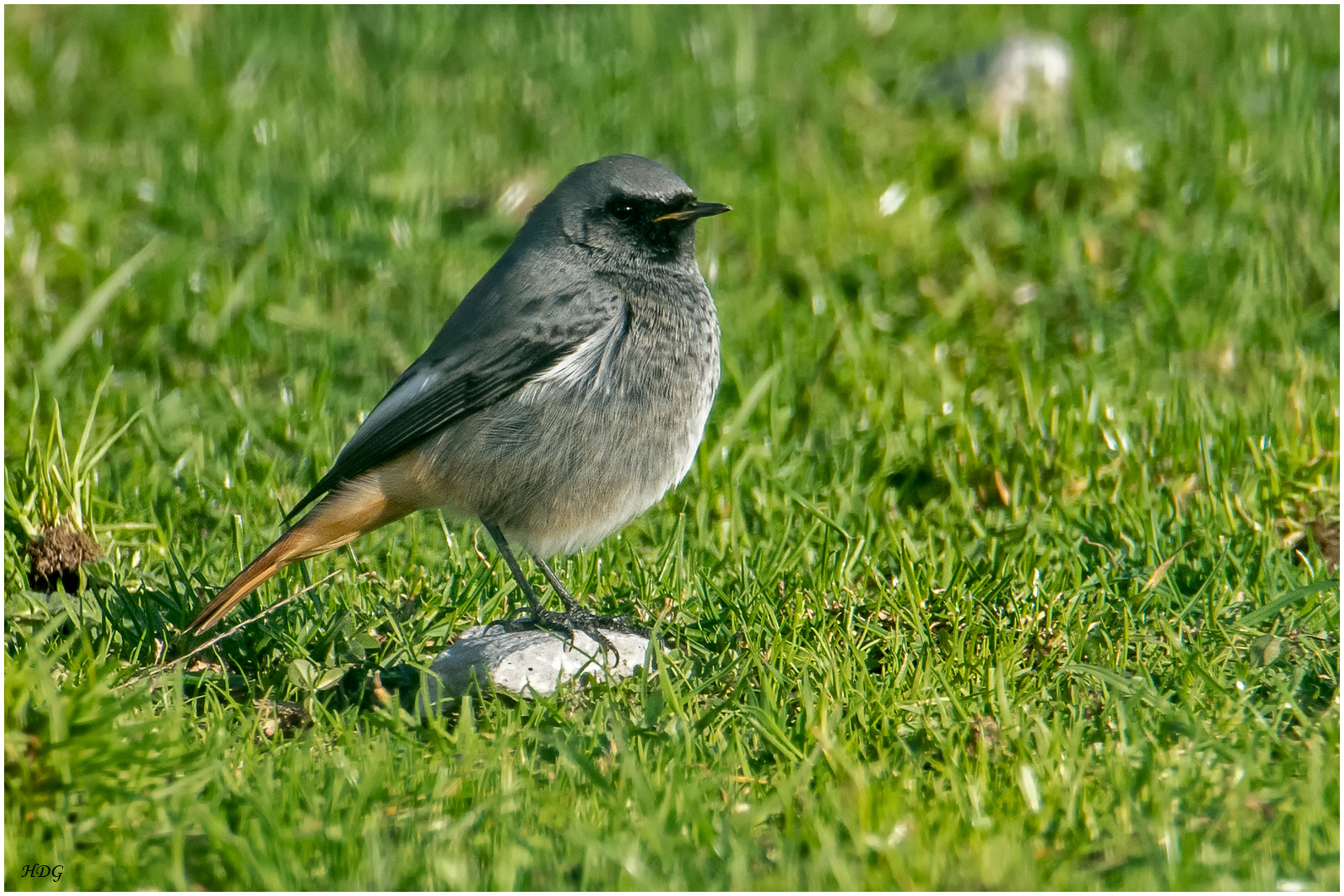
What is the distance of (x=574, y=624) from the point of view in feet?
15.7

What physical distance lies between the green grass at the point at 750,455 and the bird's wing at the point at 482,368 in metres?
0.48

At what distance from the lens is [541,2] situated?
9.81 m

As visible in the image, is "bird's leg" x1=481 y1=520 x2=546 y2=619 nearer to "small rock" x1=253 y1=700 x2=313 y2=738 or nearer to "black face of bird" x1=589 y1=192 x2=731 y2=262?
"small rock" x1=253 y1=700 x2=313 y2=738

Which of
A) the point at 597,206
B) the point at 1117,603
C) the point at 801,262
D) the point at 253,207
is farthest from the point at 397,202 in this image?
the point at 1117,603

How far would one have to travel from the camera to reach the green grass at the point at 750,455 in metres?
3.56

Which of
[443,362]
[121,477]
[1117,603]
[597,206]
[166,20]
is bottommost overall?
[1117,603]

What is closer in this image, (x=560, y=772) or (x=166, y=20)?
(x=560, y=772)

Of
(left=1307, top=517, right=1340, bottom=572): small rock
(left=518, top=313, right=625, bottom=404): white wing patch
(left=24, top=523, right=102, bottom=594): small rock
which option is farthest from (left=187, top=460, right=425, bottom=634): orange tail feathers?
(left=1307, top=517, right=1340, bottom=572): small rock

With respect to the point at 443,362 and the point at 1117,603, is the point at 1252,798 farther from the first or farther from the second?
the point at 443,362

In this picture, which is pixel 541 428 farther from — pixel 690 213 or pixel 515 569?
pixel 690 213

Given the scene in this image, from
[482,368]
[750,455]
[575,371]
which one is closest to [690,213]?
[575,371]

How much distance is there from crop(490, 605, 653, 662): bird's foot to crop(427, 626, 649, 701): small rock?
0.07 metres

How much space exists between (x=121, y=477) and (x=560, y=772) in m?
2.99

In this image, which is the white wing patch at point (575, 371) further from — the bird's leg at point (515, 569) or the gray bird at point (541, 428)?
the bird's leg at point (515, 569)
